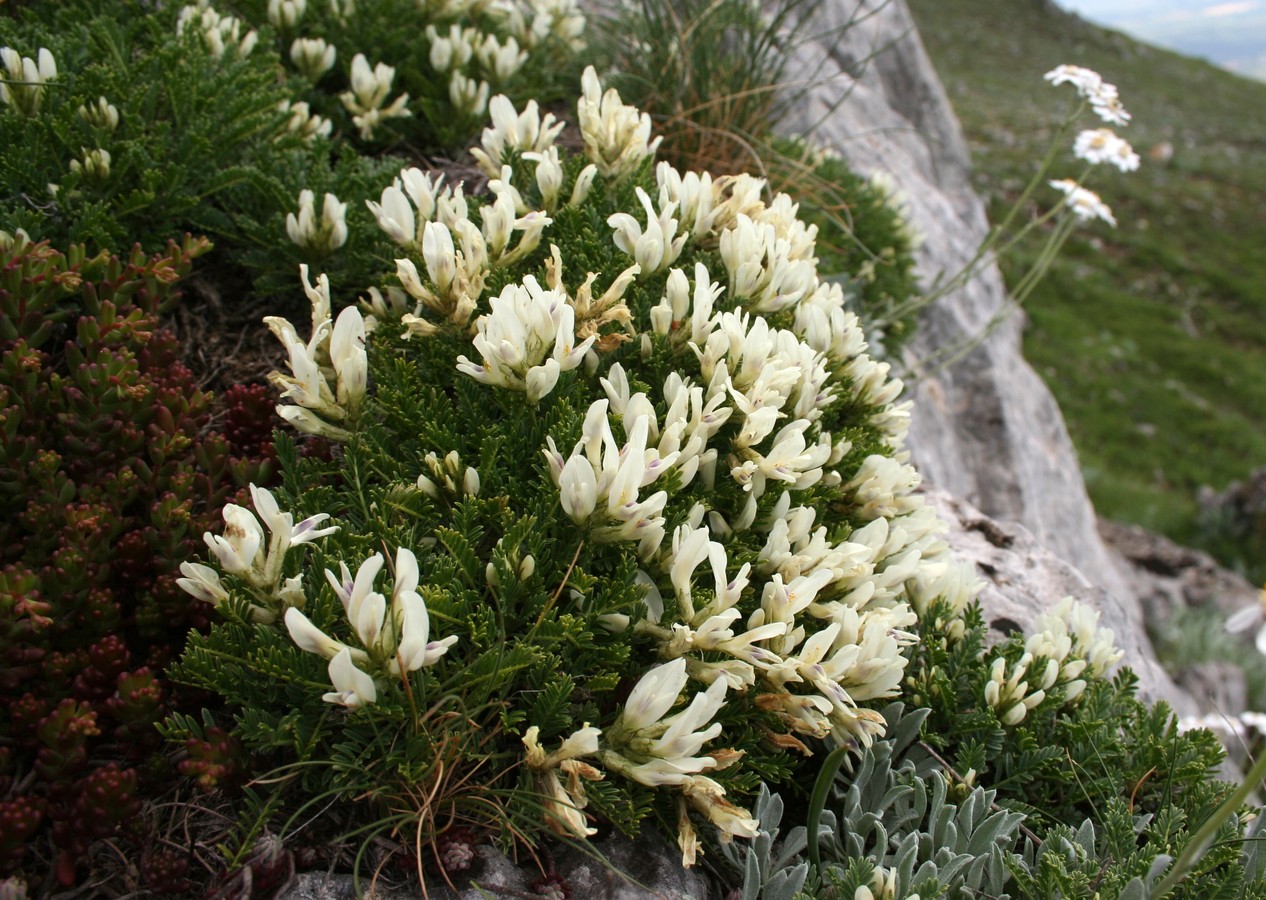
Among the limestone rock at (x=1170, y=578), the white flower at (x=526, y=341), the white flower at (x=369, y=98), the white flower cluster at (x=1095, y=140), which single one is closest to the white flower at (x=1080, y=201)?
the white flower cluster at (x=1095, y=140)

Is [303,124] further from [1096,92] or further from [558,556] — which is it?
[1096,92]

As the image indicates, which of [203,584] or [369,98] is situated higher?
[369,98]

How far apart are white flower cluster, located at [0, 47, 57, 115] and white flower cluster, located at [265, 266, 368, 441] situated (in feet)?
5.08

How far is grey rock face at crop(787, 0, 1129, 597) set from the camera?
20.3ft

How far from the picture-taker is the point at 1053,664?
244cm

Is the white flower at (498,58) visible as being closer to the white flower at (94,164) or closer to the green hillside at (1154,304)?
the white flower at (94,164)

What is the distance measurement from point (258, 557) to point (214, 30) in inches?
108

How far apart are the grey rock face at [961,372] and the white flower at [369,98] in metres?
2.88

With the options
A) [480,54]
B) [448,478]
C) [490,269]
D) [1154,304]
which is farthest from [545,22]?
[1154,304]

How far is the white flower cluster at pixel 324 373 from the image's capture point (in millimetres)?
2115

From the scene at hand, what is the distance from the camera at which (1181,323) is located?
1773 cm

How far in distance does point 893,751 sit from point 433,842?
1.25m

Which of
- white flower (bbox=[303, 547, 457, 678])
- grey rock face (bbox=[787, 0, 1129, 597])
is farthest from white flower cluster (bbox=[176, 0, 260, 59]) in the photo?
grey rock face (bbox=[787, 0, 1129, 597])

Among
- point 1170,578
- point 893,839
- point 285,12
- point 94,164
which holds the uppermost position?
point 285,12
